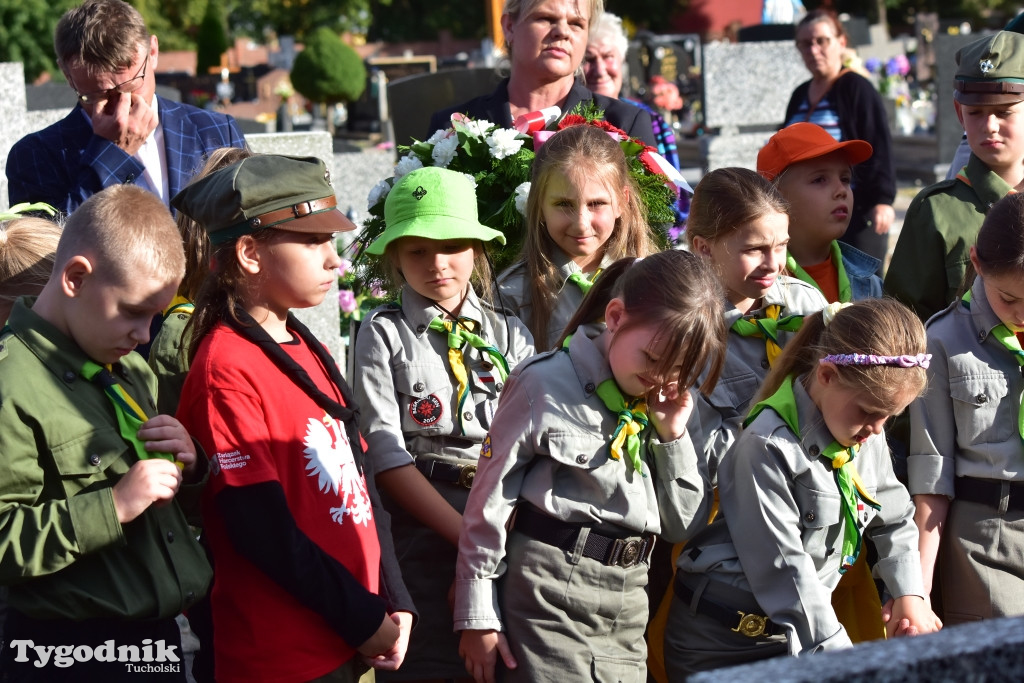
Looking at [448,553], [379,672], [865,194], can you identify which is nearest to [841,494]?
[448,553]

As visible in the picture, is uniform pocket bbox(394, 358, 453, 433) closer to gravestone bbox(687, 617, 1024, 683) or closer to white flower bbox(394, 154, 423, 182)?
white flower bbox(394, 154, 423, 182)

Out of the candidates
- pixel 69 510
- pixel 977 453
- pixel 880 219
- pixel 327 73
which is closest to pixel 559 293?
pixel 977 453

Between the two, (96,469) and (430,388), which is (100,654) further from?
(430,388)

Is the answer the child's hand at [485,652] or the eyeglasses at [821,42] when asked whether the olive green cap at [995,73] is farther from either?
the eyeglasses at [821,42]

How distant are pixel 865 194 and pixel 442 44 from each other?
43911 mm

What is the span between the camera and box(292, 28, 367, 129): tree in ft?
88.2

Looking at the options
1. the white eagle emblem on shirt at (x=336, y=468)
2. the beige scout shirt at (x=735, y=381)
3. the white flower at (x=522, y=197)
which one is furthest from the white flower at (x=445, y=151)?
the white eagle emblem on shirt at (x=336, y=468)

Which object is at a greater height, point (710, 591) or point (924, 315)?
point (924, 315)

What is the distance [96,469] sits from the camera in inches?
96.3

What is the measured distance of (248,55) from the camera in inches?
1957

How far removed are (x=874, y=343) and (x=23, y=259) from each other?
7.12ft

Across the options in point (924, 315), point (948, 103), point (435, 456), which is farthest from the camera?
point (948, 103)

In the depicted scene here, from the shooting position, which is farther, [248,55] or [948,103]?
[248,55]

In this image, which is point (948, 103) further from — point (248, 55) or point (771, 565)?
point (248, 55)
